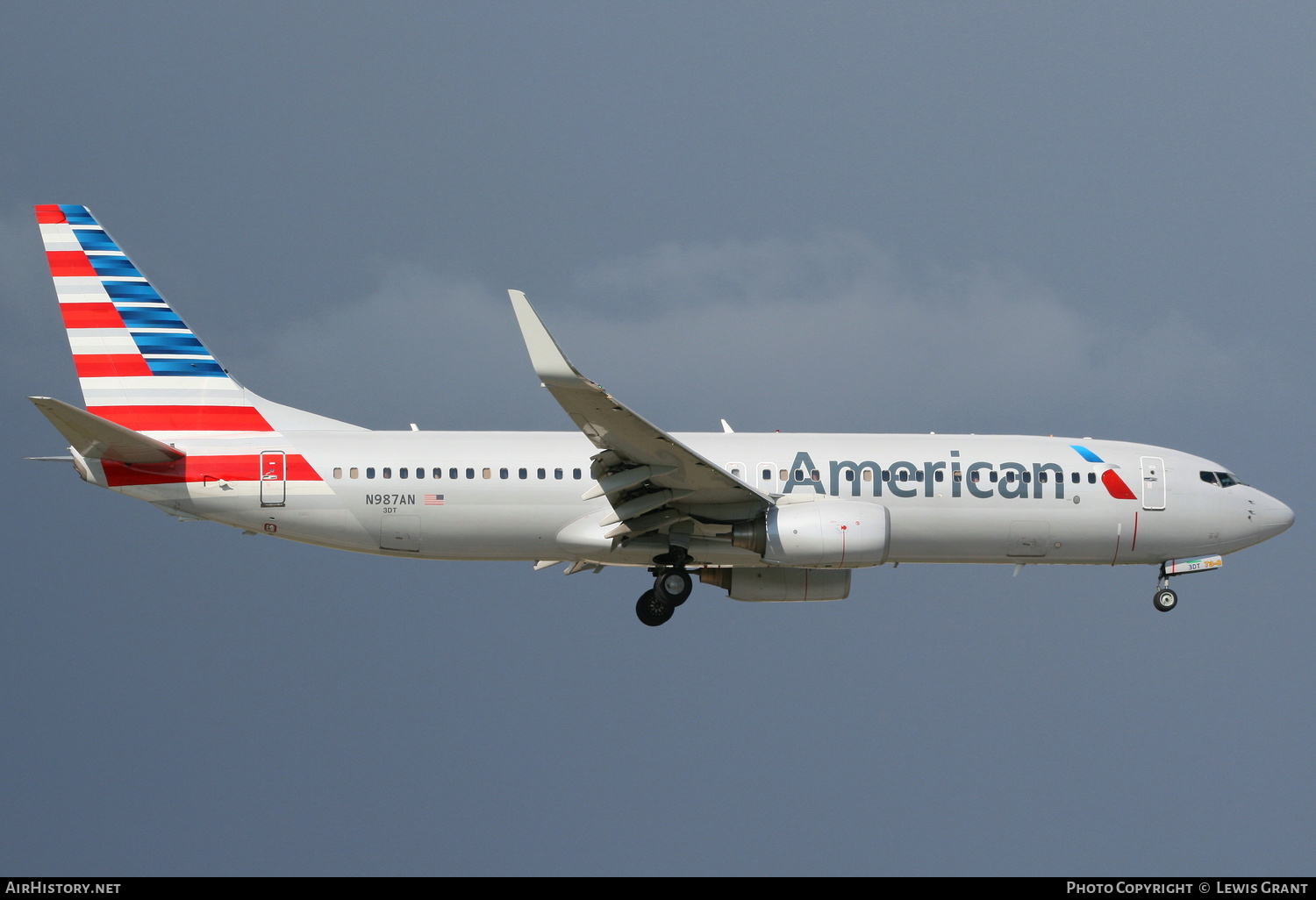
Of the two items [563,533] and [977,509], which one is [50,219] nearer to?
[563,533]

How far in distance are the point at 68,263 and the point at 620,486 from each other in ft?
40.7

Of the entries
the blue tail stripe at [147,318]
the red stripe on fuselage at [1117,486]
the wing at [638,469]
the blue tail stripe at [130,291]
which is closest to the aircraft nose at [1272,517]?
the red stripe on fuselage at [1117,486]

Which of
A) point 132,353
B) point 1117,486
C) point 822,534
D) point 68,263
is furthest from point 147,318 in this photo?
point 1117,486

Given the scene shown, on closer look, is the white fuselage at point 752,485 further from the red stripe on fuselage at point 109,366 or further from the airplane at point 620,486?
Result: the red stripe on fuselage at point 109,366

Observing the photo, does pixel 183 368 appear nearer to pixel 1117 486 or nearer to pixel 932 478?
pixel 932 478

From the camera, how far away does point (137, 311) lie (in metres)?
27.2

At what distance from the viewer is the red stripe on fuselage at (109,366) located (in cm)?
2673

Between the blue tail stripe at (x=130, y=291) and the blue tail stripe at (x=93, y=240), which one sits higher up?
the blue tail stripe at (x=93, y=240)

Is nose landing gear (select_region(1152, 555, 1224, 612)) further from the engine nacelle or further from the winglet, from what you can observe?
the winglet

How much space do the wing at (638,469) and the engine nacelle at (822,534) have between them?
0.50 metres

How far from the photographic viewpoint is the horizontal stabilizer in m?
23.2

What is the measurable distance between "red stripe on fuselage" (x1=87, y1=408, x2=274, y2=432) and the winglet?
7.44m

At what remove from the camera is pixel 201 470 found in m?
25.3

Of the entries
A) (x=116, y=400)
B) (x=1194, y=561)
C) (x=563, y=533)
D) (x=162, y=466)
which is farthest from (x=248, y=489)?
(x=1194, y=561)
